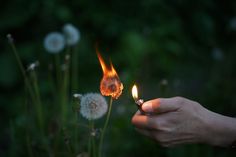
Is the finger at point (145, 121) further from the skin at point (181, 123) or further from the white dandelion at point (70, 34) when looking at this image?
the white dandelion at point (70, 34)

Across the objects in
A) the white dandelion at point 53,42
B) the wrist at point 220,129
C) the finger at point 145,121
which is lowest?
the wrist at point 220,129

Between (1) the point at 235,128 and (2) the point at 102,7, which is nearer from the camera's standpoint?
(1) the point at 235,128

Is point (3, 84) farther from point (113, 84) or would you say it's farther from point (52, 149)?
point (113, 84)

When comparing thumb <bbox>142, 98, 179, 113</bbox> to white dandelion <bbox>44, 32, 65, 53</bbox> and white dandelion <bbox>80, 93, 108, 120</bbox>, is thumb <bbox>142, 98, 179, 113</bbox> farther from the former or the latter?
white dandelion <bbox>44, 32, 65, 53</bbox>

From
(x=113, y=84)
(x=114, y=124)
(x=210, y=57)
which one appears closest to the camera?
(x=113, y=84)

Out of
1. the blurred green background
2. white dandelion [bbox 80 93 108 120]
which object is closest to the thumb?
white dandelion [bbox 80 93 108 120]

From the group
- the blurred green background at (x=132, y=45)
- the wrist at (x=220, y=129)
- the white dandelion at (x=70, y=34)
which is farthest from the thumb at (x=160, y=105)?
the blurred green background at (x=132, y=45)

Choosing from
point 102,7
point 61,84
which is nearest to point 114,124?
point 61,84
